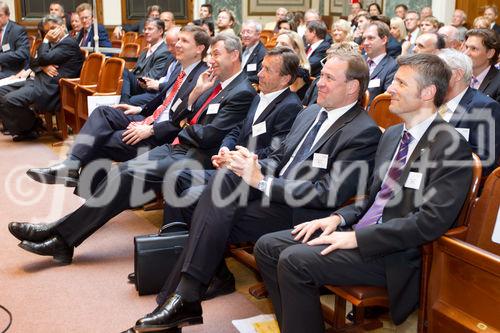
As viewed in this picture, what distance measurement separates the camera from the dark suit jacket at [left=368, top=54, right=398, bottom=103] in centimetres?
479

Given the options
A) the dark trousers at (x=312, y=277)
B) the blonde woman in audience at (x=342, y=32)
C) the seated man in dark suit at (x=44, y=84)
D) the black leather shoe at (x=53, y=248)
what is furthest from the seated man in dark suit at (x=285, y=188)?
the blonde woman in audience at (x=342, y=32)

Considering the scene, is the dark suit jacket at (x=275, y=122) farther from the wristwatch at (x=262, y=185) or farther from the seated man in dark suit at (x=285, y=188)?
the wristwatch at (x=262, y=185)

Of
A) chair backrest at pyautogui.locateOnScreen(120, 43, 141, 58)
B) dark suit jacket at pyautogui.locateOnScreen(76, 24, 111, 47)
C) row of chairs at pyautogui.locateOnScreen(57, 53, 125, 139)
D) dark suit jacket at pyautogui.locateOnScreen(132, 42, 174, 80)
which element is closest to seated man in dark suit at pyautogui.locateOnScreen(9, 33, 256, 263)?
row of chairs at pyautogui.locateOnScreen(57, 53, 125, 139)

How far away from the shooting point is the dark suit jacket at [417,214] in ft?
6.49

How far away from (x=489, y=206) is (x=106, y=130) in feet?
8.83

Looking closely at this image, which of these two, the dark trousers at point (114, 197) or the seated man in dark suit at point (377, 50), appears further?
the seated man in dark suit at point (377, 50)

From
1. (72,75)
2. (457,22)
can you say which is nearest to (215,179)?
(72,75)

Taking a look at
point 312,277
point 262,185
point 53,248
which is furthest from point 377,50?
point 312,277

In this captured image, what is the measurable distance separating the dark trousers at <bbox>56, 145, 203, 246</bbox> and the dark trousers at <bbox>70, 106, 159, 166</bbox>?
2.18ft

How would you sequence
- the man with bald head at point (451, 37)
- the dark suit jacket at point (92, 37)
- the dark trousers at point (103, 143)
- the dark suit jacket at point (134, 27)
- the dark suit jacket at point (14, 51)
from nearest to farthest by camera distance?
the dark trousers at point (103, 143), the man with bald head at point (451, 37), the dark suit jacket at point (14, 51), the dark suit jacket at point (92, 37), the dark suit jacket at point (134, 27)

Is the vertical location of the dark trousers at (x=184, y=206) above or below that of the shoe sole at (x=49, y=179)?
above

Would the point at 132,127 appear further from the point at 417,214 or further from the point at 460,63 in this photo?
the point at 417,214

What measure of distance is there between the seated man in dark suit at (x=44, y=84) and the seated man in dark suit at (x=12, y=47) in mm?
966

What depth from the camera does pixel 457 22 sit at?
9.34 m
